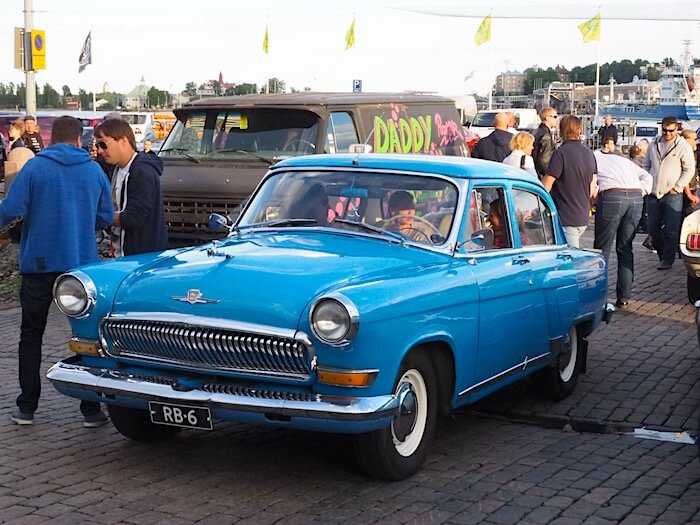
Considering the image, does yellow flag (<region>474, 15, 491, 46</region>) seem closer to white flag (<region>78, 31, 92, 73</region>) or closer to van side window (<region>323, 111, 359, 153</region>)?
white flag (<region>78, 31, 92, 73</region>)

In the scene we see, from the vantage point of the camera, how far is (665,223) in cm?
1382

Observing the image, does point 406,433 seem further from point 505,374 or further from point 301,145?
point 301,145

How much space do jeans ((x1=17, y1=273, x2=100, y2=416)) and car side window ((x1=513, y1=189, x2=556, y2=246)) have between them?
9.53 ft

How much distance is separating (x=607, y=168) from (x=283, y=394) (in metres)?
6.68

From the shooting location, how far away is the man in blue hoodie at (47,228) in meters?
6.75

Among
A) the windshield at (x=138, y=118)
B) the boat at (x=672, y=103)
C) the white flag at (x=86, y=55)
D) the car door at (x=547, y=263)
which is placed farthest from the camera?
the boat at (x=672, y=103)

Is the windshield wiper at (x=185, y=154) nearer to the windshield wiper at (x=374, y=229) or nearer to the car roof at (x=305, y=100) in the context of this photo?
the car roof at (x=305, y=100)

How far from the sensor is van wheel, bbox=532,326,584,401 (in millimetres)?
7523

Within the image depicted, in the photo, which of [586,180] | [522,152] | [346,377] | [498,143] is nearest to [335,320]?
[346,377]

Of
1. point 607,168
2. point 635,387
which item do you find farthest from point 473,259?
point 607,168

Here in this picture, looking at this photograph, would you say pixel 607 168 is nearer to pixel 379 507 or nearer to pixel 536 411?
pixel 536 411

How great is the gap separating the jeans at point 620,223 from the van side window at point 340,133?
270 cm

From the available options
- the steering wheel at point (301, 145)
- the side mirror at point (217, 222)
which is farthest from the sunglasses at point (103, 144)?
the steering wheel at point (301, 145)

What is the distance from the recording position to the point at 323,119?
1168 centimetres
